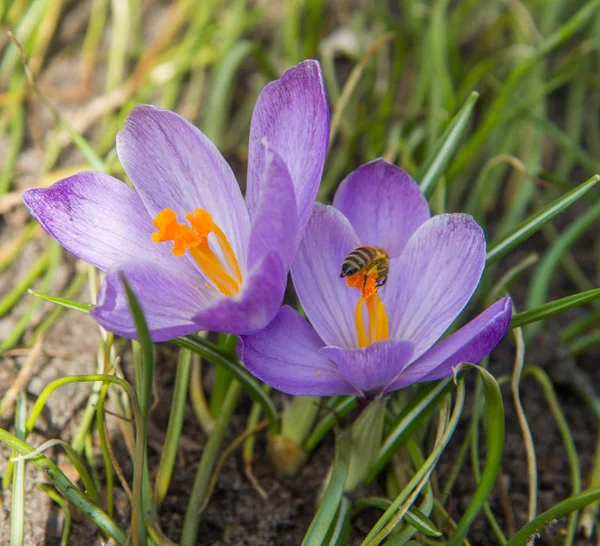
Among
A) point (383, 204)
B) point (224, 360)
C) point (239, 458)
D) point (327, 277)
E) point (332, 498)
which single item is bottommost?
point (239, 458)

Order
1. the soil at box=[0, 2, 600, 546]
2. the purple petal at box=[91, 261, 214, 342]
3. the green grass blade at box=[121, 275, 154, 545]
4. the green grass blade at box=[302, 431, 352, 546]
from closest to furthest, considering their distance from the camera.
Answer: the green grass blade at box=[121, 275, 154, 545] < the purple petal at box=[91, 261, 214, 342] < the green grass blade at box=[302, 431, 352, 546] < the soil at box=[0, 2, 600, 546]

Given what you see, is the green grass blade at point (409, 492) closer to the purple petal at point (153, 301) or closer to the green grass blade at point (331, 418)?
the green grass blade at point (331, 418)

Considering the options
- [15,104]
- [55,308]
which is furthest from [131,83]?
[55,308]

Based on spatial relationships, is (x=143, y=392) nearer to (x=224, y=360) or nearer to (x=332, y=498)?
(x=224, y=360)

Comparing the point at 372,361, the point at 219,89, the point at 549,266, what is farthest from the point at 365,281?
the point at 219,89

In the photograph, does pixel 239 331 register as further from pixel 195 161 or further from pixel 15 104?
pixel 15 104

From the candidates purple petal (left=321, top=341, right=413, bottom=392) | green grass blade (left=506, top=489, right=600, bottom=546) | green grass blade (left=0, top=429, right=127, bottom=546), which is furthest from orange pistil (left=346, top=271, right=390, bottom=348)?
green grass blade (left=0, top=429, right=127, bottom=546)

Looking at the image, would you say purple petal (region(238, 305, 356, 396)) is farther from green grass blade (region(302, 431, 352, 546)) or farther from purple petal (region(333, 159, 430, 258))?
purple petal (region(333, 159, 430, 258))
